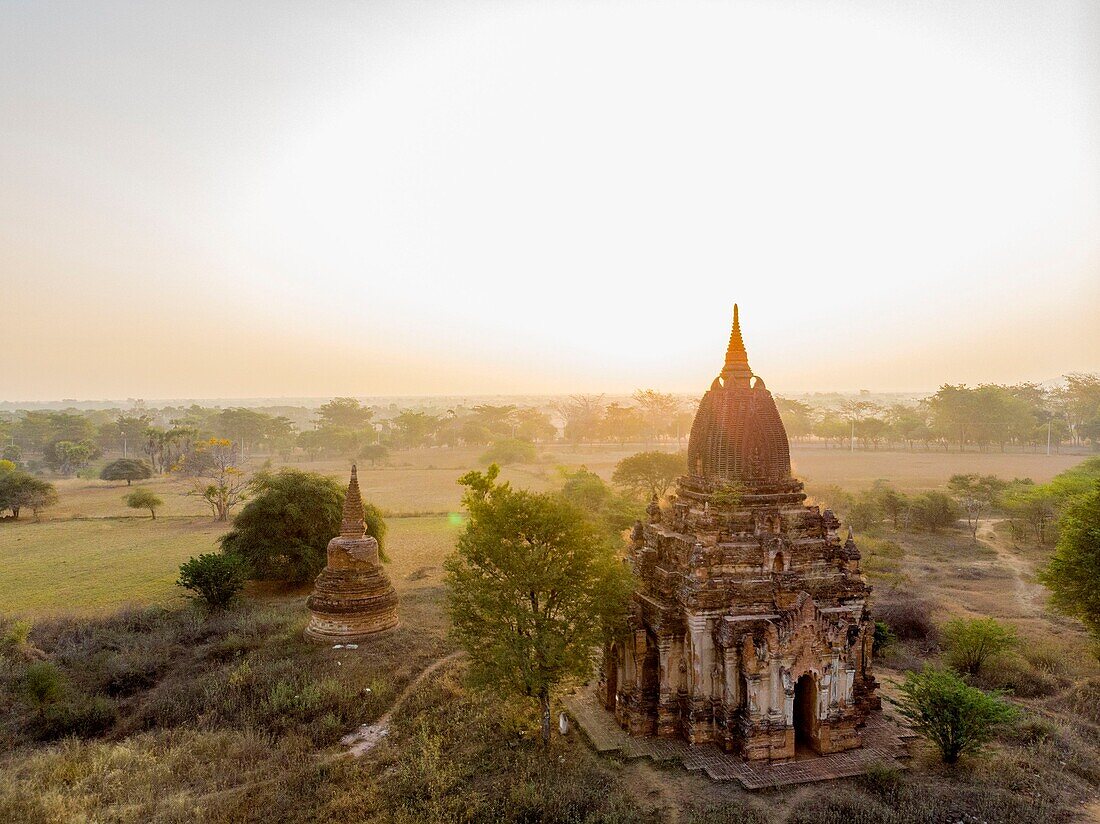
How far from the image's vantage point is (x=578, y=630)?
15828 millimetres

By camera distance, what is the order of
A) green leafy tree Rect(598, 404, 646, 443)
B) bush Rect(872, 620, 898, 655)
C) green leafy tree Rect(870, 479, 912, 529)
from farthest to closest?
green leafy tree Rect(598, 404, 646, 443) < green leafy tree Rect(870, 479, 912, 529) < bush Rect(872, 620, 898, 655)

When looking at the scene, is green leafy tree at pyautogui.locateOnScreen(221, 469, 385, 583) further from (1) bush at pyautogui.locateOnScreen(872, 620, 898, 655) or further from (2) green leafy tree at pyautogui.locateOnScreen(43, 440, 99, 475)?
(2) green leafy tree at pyautogui.locateOnScreen(43, 440, 99, 475)

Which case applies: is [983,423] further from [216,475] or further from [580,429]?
[216,475]

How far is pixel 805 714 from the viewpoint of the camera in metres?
16.3

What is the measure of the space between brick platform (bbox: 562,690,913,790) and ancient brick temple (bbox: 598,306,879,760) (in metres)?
0.28

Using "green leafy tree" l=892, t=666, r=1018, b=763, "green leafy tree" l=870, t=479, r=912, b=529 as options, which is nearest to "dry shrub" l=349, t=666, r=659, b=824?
"green leafy tree" l=892, t=666, r=1018, b=763

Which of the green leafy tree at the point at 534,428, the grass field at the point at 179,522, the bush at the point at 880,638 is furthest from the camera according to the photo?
the green leafy tree at the point at 534,428

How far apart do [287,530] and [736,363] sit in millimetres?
24288

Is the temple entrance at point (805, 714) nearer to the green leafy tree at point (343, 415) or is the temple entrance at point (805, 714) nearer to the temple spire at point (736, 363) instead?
the temple spire at point (736, 363)

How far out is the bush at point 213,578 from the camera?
27.0m

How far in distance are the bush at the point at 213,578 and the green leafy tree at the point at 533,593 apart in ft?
52.4

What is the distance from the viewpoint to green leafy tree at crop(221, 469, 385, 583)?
105 feet

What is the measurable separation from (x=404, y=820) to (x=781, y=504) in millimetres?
11942

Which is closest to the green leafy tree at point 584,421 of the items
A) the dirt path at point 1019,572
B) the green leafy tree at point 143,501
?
the dirt path at point 1019,572
